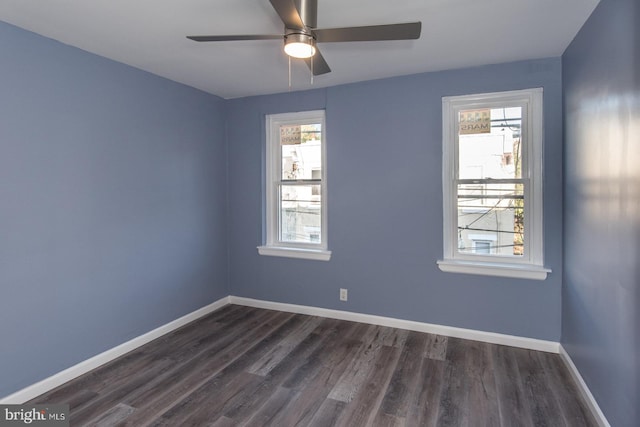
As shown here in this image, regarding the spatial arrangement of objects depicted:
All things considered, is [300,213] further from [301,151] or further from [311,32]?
[311,32]

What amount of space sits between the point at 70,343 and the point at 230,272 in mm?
1798

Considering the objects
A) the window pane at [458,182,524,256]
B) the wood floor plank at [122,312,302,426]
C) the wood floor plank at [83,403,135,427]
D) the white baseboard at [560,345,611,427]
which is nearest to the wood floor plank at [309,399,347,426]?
the wood floor plank at [122,312,302,426]

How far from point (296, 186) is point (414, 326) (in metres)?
1.90

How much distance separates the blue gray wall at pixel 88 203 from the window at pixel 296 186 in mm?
757

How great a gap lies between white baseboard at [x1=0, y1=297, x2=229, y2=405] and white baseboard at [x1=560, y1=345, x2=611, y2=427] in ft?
10.9

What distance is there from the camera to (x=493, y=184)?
2963 mm

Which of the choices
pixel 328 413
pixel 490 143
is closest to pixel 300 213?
pixel 490 143

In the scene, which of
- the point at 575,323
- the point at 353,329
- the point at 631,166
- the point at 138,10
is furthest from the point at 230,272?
the point at 631,166

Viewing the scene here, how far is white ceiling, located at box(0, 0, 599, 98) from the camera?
1968mm

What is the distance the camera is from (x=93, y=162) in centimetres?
260

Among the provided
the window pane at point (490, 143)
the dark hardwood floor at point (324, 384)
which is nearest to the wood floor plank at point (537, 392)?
the dark hardwood floor at point (324, 384)

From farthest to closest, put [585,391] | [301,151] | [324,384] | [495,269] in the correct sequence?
[301,151]
[495,269]
[324,384]
[585,391]

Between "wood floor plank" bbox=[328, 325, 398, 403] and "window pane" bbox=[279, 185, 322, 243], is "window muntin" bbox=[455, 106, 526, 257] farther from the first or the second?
"window pane" bbox=[279, 185, 322, 243]

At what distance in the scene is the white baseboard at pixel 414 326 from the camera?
284cm
